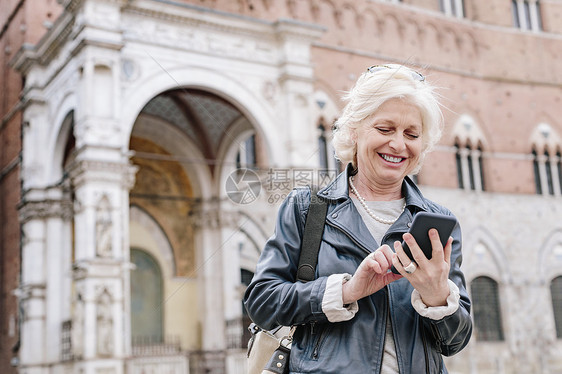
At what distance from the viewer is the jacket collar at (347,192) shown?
1.74m

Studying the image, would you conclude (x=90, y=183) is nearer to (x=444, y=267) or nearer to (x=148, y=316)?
(x=148, y=316)

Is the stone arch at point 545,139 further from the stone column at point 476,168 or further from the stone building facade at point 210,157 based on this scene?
the stone column at point 476,168

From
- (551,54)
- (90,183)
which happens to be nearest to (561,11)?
(551,54)

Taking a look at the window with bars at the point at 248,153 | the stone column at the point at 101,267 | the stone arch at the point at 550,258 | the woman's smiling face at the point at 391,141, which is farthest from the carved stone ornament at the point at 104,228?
the stone arch at the point at 550,258

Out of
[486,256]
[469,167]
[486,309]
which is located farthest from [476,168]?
[486,309]

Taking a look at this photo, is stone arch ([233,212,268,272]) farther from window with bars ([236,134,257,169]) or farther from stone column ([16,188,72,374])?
stone column ([16,188,72,374])

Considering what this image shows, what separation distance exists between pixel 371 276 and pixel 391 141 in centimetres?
36

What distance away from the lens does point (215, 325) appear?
12.9 m

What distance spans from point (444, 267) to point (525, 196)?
1584 cm

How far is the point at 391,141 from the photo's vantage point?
168 centimetres

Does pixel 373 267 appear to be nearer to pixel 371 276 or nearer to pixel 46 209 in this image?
pixel 371 276

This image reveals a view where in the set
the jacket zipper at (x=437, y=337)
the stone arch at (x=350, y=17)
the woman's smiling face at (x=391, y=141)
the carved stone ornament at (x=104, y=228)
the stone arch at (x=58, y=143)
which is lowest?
the jacket zipper at (x=437, y=337)

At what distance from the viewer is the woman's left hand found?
54.7 inches

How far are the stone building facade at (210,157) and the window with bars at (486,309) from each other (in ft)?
0.16
